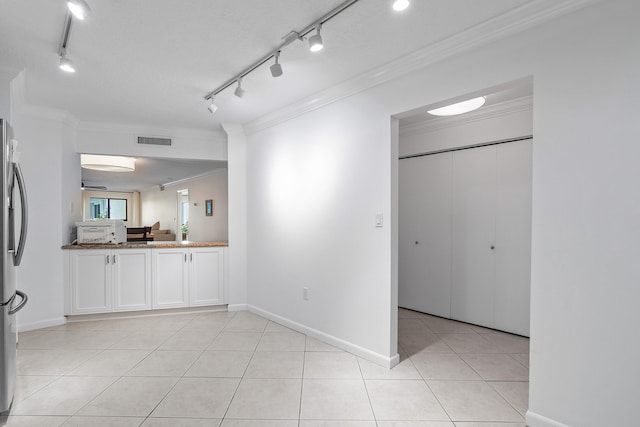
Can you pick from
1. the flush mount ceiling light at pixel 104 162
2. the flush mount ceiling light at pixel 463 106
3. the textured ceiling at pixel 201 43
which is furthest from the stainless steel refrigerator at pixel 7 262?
the flush mount ceiling light at pixel 104 162

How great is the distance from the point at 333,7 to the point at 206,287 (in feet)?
11.6

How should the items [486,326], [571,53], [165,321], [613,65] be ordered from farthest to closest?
[165,321] < [486,326] < [571,53] < [613,65]

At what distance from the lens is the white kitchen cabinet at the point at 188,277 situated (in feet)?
13.0

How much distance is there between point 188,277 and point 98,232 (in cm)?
119

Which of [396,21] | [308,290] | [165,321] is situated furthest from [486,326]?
[165,321]

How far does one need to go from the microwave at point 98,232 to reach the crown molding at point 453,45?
275cm

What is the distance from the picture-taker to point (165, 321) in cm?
374

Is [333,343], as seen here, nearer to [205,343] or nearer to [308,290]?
[308,290]

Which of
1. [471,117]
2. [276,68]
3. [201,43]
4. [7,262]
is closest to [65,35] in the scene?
[201,43]

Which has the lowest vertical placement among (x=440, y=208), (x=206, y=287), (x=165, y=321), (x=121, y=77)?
(x=165, y=321)

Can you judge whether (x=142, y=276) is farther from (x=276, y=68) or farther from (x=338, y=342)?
(x=276, y=68)

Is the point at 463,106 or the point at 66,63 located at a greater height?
the point at 66,63

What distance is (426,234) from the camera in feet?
13.1

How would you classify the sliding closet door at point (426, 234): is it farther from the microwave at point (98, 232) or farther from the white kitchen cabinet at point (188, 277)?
the microwave at point (98, 232)
